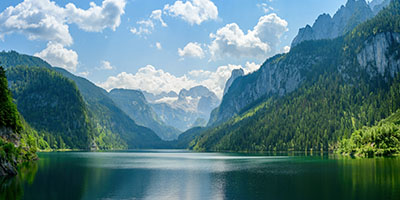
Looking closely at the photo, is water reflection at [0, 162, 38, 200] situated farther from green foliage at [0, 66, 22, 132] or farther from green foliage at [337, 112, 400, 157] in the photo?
green foliage at [337, 112, 400, 157]

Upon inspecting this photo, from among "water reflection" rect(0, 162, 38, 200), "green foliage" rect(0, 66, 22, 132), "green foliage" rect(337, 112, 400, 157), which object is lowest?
"water reflection" rect(0, 162, 38, 200)

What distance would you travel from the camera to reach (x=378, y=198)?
48.2 metres

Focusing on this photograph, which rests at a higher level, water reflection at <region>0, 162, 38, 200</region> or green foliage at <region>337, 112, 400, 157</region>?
green foliage at <region>337, 112, 400, 157</region>

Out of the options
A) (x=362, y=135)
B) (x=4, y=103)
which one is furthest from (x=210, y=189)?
(x=362, y=135)

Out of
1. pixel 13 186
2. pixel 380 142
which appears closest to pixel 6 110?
pixel 13 186

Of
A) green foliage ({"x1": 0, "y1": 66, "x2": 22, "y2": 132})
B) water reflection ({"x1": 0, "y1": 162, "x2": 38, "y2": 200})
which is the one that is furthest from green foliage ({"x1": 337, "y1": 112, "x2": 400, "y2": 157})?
green foliage ({"x1": 0, "y1": 66, "x2": 22, "y2": 132})

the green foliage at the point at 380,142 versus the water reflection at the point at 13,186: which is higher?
the green foliage at the point at 380,142

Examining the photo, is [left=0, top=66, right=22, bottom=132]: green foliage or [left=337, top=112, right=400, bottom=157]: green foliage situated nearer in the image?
[left=0, top=66, right=22, bottom=132]: green foliage

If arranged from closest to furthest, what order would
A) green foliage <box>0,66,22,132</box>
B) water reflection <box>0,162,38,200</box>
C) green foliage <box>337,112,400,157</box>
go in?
water reflection <box>0,162,38,200</box>, green foliage <box>0,66,22,132</box>, green foliage <box>337,112,400,157</box>

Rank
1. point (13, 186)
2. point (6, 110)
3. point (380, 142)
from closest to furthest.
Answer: point (13, 186) < point (6, 110) < point (380, 142)

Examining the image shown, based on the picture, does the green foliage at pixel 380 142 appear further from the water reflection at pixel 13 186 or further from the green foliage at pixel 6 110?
the green foliage at pixel 6 110

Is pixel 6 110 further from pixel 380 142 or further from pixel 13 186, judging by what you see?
pixel 380 142

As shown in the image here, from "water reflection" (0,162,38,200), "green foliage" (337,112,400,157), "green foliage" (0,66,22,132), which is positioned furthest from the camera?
"green foliage" (337,112,400,157)

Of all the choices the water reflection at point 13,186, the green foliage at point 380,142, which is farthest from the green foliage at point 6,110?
the green foliage at point 380,142
